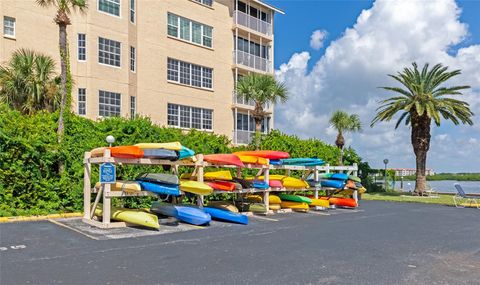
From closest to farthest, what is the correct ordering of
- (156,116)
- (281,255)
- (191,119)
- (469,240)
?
(281,255), (469,240), (156,116), (191,119)

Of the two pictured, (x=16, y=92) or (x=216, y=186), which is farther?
(x=16, y=92)

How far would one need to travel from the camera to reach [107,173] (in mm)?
11359

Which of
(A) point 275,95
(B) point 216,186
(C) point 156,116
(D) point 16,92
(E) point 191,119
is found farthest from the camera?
(E) point 191,119

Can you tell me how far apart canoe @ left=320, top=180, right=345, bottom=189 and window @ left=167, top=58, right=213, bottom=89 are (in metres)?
14.7

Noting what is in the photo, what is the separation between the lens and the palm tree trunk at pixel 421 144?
1337 inches

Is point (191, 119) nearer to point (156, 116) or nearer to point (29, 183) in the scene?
point (156, 116)

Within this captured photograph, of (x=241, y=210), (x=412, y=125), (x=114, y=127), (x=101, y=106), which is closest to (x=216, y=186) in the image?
(x=241, y=210)

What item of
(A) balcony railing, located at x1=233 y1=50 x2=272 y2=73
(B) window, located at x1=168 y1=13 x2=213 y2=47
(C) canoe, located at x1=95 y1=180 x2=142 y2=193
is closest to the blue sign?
(C) canoe, located at x1=95 y1=180 x2=142 y2=193

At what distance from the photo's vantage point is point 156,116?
28.3 meters

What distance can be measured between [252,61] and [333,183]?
1887cm

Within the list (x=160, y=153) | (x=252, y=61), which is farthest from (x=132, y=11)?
(x=160, y=153)

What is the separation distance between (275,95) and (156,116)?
8379 mm

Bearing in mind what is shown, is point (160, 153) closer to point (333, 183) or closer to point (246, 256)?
point (246, 256)

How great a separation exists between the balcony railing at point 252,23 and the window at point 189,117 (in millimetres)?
8059
